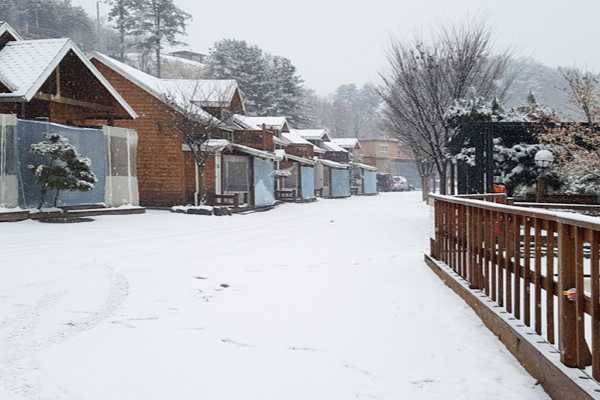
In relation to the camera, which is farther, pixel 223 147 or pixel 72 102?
pixel 223 147

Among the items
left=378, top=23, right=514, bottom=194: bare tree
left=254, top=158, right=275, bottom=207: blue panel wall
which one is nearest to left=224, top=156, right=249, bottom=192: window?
left=254, top=158, right=275, bottom=207: blue panel wall

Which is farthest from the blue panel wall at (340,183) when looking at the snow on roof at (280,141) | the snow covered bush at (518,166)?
the snow covered bush at (518,166)

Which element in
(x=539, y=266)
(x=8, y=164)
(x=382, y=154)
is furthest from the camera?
(x=382, y=154)

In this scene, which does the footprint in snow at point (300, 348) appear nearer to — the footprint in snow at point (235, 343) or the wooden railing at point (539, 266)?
the footprint in snow at point (235, 343)

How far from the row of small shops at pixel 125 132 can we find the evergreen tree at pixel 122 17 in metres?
32.4

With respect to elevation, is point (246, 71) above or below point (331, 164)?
above

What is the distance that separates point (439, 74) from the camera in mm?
18172

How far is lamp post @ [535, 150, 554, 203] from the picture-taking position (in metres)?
12.9

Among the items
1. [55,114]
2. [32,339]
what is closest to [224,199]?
[55,114]

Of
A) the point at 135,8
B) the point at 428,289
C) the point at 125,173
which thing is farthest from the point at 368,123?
the point at 428,289

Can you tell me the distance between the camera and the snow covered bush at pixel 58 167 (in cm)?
1313

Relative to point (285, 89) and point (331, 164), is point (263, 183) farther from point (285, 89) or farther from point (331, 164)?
point (285, 89)

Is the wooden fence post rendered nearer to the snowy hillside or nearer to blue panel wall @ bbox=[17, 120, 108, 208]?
blue panel wall @ bbox=[17, 120, 108, 208]

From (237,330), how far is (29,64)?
1354 cm
